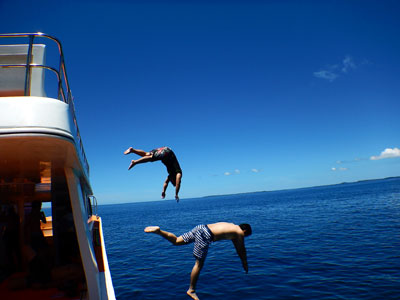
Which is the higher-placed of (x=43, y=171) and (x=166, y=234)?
(x=43, y=171)

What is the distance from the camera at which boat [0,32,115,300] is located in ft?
9.46

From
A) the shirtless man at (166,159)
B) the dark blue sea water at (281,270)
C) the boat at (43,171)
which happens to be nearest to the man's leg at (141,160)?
the shirtless man at (166,159)

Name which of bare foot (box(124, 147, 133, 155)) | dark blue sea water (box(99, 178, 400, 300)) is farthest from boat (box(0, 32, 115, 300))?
dark blue sea water (box(99, 178, 400, 300))

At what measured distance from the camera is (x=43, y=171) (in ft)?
19.4

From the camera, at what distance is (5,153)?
3.72 metres

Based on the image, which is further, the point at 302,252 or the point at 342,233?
the point at 342,233

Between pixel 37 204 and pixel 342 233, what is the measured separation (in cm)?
2875

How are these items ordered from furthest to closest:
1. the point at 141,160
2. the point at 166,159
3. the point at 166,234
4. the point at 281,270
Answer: the point at 281,270 < the point at 166,159 < the point at 141,160 < the point at 166,234

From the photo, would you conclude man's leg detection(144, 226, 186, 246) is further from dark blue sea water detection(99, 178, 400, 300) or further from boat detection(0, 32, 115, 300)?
dark blue sea water detection(99, 178, 400, 300)

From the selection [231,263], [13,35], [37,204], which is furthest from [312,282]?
[13,35]

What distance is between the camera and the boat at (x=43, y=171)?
2885 millimetres

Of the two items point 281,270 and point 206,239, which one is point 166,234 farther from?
point 281,270

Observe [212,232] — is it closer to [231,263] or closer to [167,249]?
[231,263]

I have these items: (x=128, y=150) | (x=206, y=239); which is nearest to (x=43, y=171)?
(x=128, y=150)
